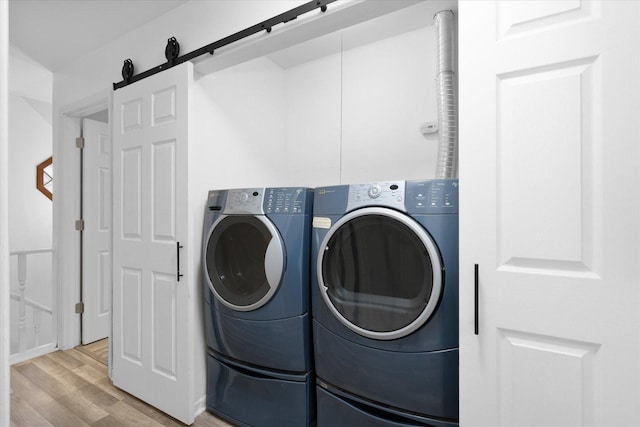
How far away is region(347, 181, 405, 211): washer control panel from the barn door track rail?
31.3 inches

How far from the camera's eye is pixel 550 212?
0.98 m

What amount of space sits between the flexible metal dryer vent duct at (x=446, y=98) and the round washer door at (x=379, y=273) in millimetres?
460

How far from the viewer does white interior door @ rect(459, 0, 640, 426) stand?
89cm

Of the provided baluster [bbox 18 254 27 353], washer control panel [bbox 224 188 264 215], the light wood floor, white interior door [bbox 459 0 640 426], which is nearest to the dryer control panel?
white interior door [bbox 459 0 640 426]

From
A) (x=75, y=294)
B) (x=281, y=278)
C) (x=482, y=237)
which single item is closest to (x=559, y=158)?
(x=482, y=237)

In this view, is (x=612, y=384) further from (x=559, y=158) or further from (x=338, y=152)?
(x=338, y=152)

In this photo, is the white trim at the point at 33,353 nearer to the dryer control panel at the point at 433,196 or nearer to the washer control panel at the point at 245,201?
the washer control panel at the point at 245,201

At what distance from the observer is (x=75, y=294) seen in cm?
291

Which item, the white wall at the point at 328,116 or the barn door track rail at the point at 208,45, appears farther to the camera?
the white wall at the point at 328,116

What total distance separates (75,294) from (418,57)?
3.38 metres

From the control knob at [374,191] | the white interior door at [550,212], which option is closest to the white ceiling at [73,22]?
the control knob at [374,191]

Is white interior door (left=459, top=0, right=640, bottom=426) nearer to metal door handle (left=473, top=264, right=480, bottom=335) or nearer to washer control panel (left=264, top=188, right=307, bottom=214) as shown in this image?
metal door handle (left=473, top=264, right=480, bottom=335)

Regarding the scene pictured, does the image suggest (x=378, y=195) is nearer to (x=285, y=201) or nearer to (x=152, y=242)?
(x=285, y=201)

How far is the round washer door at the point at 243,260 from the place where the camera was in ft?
5.52
